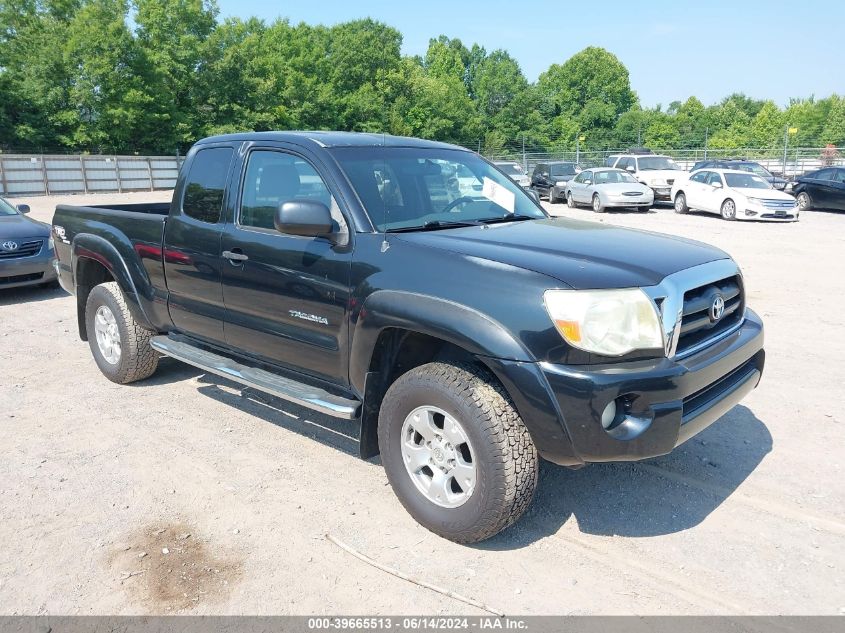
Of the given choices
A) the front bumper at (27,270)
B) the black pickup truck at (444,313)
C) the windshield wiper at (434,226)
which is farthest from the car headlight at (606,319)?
the front bumper at (27,270)

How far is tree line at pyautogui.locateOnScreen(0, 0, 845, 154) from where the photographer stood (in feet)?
142

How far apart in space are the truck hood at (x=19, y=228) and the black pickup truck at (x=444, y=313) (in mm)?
5523

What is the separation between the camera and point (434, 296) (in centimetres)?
338

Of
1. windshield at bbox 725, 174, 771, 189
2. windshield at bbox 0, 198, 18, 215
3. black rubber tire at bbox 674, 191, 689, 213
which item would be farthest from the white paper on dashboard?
black rubber tire at bbox 674, 191, 689, 213

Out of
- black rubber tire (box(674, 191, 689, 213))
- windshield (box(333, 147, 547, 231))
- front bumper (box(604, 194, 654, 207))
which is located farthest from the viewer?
front bumper (box(604, 194, 654, 207))

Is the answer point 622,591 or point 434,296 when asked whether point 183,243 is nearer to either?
point 434,296

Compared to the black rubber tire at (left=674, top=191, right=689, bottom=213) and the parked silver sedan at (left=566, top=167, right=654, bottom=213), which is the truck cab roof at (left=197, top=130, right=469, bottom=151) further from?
the black rubber tire at (left=674, top=191, right=689, bottom=213)

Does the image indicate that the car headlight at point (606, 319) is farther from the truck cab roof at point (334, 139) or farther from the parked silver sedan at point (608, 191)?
the parked silver sedan at point (608, 191)

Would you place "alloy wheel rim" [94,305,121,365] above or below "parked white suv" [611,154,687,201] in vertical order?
below

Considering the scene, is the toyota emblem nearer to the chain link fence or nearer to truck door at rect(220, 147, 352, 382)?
truck door at rect(220, 147, 352, 382)

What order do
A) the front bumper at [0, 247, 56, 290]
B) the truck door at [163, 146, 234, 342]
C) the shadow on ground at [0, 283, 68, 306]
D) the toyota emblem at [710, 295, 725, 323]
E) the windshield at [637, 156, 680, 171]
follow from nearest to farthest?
1. the toyota emblem at [710, 295, 725, 323]
2. the truck door at [163, 146, 234, 342]
3. the front bumper at [0, 247, 56, 290]
4. the shadow on ground at [0, 283, 68, 306]
5. the windshield at [637, 156, 680, 171]

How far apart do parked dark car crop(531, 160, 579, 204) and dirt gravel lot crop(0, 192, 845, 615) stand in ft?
72.3

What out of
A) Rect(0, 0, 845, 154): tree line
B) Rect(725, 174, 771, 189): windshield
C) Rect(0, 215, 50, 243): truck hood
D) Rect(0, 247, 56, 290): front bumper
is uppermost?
Rect(0, 0, 845, 154): tree line

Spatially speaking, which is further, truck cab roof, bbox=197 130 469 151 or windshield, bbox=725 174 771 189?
windshield, bbox=725 174 771 189
